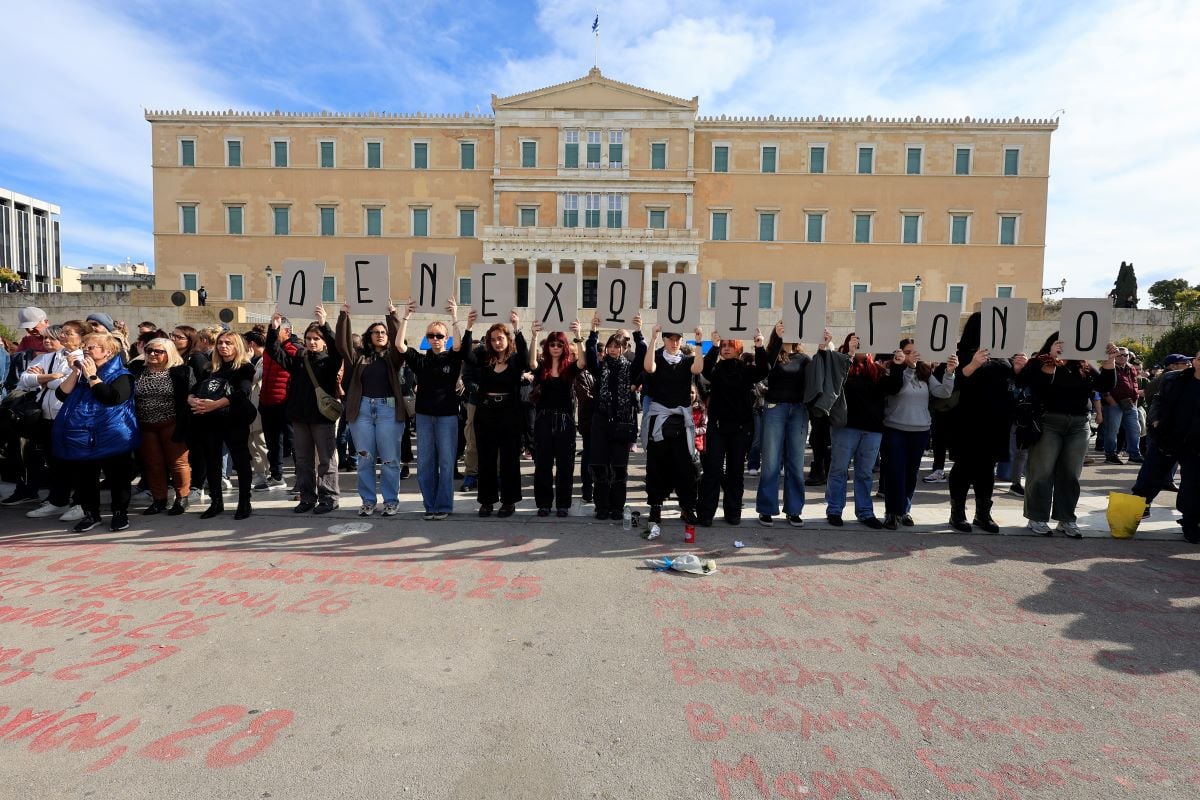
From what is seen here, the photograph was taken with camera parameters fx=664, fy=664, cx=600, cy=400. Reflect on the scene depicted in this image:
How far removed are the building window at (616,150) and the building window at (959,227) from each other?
2128 centimetres

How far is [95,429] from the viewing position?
6.02 m

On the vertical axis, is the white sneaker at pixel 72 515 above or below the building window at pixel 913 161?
below

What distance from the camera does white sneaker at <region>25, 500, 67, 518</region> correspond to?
6484 mm

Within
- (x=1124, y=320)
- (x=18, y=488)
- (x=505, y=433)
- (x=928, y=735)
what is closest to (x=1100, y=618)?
(x=928, y=735)

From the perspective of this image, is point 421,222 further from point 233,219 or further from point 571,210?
point 233,219

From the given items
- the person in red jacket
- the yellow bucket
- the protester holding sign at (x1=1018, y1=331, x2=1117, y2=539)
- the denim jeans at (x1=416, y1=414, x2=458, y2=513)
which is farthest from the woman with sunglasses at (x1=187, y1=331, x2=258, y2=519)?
the yellow bucket

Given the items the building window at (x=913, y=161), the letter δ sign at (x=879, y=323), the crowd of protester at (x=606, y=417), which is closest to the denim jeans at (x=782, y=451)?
the crowd of protester at (x=606, y=417)

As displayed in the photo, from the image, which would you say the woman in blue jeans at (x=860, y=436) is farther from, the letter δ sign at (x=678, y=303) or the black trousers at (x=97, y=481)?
the black trousers at (x=97, y=481)

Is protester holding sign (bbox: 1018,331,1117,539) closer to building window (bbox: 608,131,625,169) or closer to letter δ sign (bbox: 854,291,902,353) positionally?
letter δ sign (bbox: 854,291,902,353)

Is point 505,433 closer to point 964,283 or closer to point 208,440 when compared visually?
point 208,440

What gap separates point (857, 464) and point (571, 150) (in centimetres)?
3997

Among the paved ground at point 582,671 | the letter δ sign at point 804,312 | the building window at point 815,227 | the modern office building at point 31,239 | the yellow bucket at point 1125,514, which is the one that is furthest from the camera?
the modern office building at point 31,239

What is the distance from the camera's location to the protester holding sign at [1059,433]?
20.6ft

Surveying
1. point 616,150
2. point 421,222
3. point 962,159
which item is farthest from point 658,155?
point 962,159
